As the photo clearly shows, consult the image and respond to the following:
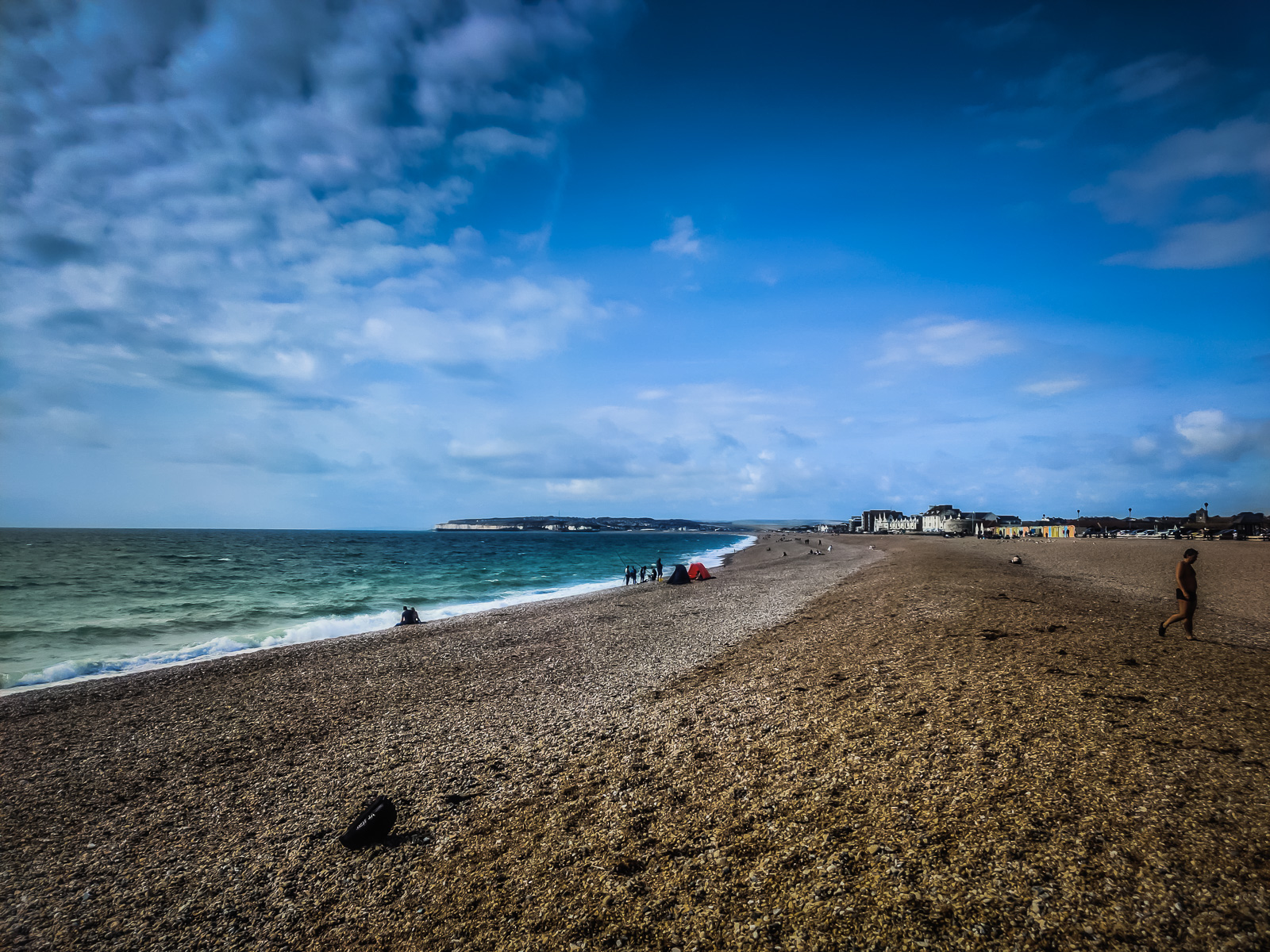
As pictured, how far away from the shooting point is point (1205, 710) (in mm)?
7328

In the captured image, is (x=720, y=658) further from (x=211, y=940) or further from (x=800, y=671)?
(x=211, y=940)

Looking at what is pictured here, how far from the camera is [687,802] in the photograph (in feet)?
20.0

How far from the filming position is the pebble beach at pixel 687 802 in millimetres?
4301

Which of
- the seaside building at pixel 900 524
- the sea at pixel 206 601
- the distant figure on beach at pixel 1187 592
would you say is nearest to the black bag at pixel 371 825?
the sea at pixel 206 601

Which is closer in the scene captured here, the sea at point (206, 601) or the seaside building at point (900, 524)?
the sea at point (206, 601)

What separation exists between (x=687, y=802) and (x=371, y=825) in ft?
11.7

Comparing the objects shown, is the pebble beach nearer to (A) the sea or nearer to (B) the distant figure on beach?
Answer: (B) the distant figure on beach

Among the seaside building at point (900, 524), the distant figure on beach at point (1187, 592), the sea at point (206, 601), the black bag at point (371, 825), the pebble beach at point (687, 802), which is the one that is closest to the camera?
the pebble beach at point (687, 802)

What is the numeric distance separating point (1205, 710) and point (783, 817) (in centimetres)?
652

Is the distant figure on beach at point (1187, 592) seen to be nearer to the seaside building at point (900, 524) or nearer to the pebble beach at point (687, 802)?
the pebble beach at point (687, 802)

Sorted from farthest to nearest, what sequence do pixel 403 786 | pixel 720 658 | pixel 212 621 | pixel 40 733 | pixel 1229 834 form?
pixel 212 621
pixel 720 658
pixel 40 733
pixel 403 786
pixel 1229 834

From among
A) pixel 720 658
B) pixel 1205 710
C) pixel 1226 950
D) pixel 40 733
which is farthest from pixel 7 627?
pixel 1205 710

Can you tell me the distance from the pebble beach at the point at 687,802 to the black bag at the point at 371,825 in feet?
0.47

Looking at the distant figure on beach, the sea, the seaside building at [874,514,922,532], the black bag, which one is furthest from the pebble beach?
the seaside building at [874,514,922,532]
